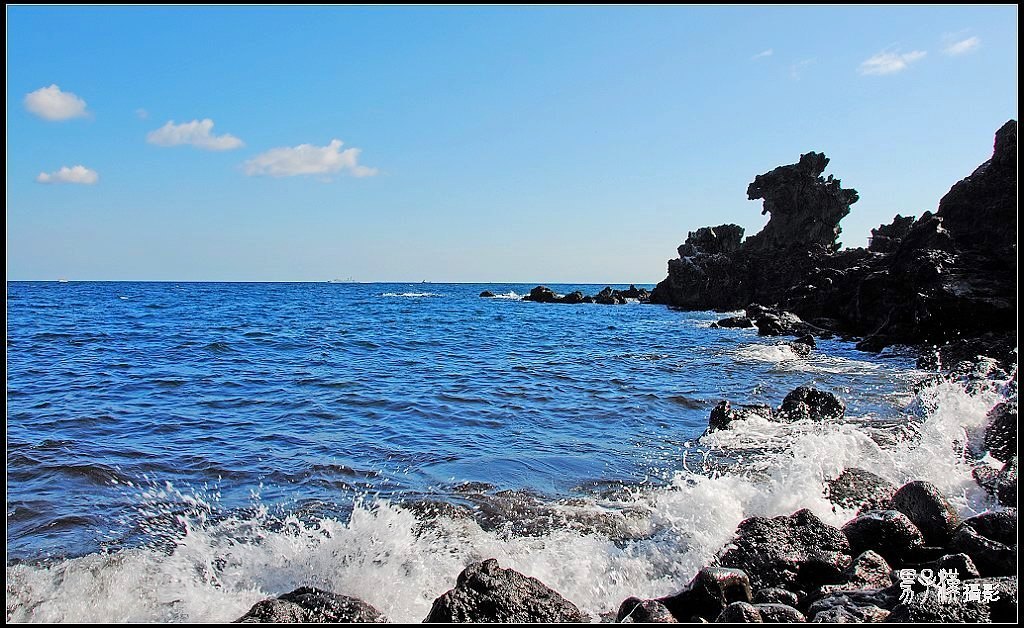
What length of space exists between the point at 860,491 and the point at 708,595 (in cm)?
409

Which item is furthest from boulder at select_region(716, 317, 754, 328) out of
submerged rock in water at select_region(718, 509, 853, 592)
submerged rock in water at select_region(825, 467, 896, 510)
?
submerged rock in water at select_region(718, 509, 853, 592)

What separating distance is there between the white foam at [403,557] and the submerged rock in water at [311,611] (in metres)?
0.62

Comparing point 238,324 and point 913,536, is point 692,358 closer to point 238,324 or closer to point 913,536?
point 913,536

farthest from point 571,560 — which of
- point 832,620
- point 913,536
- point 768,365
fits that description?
point 768,365

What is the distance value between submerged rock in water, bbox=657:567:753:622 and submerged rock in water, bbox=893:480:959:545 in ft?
8.51

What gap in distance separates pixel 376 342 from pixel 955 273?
25.1m

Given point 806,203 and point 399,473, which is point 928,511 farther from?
point 806,203

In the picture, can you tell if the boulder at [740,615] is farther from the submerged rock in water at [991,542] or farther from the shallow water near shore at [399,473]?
the submerged rock in water at [991,542]

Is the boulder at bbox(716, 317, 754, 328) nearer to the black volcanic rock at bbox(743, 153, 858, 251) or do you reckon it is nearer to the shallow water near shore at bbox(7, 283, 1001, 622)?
the shallow water near shore at bbox(7, 283, 1001, 622)

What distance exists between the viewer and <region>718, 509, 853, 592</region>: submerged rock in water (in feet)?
17.8

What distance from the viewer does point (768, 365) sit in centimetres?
2127

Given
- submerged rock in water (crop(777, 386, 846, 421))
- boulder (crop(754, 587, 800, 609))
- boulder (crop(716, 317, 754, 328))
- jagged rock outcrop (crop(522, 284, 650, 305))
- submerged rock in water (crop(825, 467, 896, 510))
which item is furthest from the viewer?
jagged rock outcrop (crop(522, 284, 650, 305))

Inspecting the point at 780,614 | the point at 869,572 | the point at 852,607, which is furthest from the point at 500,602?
the point at 869,572

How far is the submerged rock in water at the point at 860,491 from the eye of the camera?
7.33m
